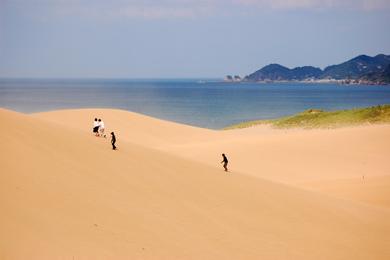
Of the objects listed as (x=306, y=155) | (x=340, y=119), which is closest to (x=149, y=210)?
(x=306, y=155)

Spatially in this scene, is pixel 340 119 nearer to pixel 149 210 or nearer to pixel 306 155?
pixel 306 155

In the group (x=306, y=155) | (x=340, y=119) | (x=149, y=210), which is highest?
(x=149, y=210)

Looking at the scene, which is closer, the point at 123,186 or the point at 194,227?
the point at 194,227

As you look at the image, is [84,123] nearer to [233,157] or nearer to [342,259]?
[233,157]

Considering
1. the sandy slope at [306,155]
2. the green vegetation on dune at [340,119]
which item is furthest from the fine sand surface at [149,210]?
the green vegetation on dune at [340,119]

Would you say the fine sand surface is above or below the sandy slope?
above

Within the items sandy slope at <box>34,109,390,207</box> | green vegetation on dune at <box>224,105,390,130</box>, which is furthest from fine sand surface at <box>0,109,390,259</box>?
green vegetation on dune at <box>224,105,390,130</box>

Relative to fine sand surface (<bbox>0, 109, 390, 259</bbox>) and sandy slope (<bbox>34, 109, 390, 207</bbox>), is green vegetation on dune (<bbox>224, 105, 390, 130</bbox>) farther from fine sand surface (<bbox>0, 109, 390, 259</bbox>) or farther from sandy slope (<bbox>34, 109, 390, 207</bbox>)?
fine sand surface (<bbox>0, 109, 390, 259</bbox>)

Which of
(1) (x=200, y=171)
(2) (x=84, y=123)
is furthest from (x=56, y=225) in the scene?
(2) (x=84, y=123)

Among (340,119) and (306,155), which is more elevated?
(340,119)

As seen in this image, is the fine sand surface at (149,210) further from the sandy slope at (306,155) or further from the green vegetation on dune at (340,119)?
the green vegetation on dune at (340,119)

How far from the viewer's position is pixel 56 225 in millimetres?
7637

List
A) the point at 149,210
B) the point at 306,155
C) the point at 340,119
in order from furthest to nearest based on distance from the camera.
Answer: the point at 340,119, the point at 306,155, the point at 149,210

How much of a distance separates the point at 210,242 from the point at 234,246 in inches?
19.9
